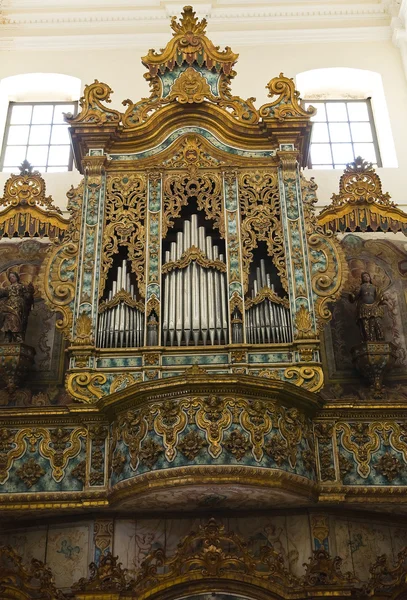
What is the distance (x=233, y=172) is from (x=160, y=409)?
402 centimetres

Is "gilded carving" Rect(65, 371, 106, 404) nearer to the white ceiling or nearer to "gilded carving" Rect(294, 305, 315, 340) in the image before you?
"gilded carving" Rect(294, 305, 315, 340)

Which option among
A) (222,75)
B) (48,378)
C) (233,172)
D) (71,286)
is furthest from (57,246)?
(222,75)

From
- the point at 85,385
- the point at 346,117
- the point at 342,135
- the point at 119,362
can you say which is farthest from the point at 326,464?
the point at 346,117

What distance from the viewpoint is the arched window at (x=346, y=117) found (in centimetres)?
1491

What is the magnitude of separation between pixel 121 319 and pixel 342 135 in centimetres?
704

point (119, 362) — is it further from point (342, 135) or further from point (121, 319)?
point (342, 135)

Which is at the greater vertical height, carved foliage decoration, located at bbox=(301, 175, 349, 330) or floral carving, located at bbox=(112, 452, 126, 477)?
carved foliage decoration, located at bbox=(301, 175, 349, 330)

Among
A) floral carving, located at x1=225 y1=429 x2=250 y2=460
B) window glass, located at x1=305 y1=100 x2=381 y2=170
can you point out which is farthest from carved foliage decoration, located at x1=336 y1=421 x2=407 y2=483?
window glass, located at x1=305 y1=100 x2=381 y2=170

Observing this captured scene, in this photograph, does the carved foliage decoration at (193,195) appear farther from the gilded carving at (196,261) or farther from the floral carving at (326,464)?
the floral carving at (326,464)

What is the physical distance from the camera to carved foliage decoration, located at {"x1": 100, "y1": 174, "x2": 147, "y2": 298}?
1084 cm

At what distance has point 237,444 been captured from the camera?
896cm

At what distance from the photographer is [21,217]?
11.4 m

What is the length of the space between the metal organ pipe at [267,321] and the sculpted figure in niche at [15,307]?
337cm

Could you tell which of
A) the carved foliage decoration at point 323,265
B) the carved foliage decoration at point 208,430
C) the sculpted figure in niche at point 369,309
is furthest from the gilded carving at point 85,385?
the sculpted figure in niche at point 369,309
